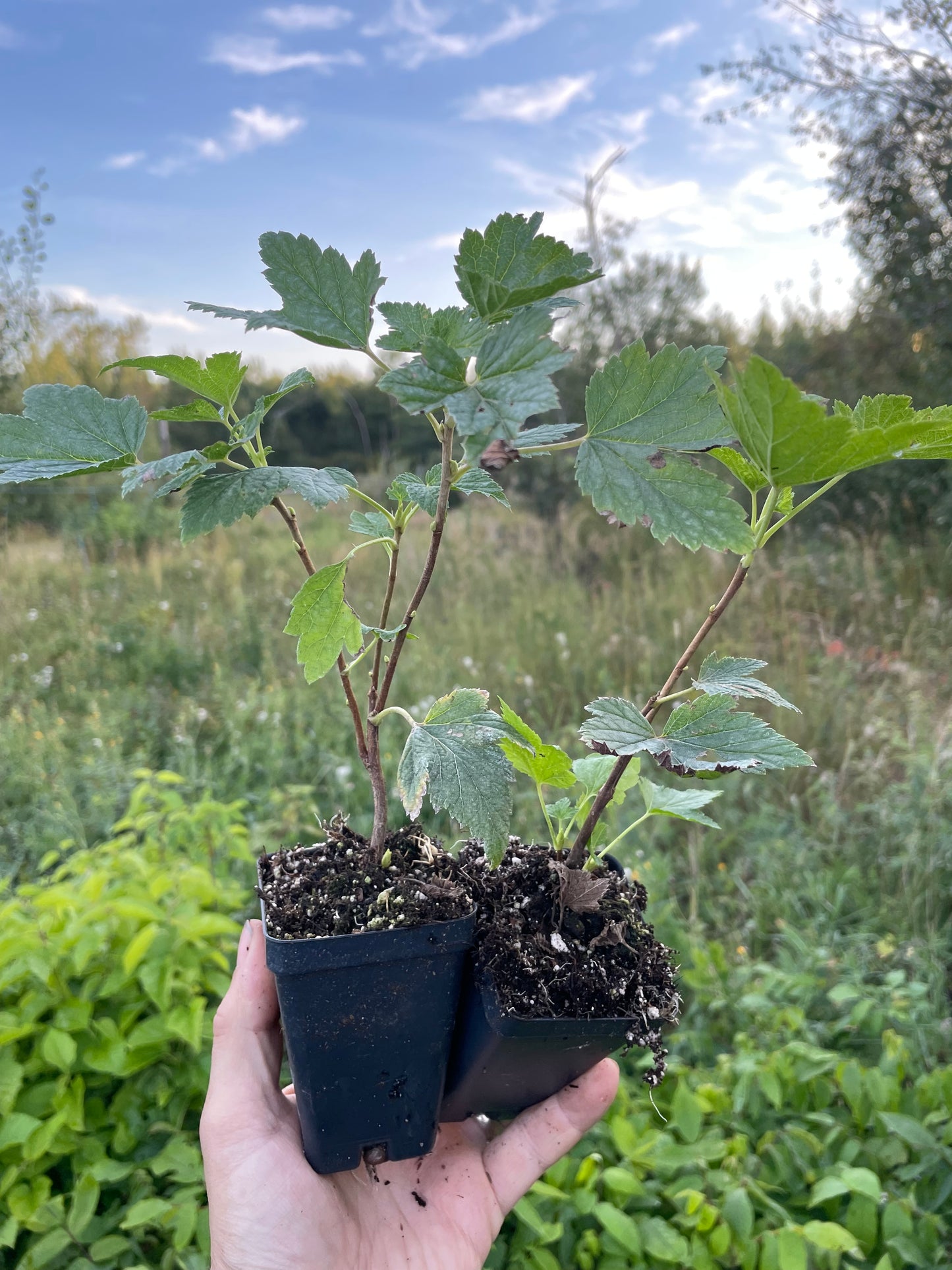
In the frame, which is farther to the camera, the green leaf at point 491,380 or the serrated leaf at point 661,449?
the serrated leaf at point 661,449

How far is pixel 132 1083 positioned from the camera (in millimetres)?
1607

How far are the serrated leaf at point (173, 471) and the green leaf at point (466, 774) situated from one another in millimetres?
283

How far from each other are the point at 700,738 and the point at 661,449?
0.26m

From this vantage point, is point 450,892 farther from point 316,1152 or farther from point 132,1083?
point 132,1083

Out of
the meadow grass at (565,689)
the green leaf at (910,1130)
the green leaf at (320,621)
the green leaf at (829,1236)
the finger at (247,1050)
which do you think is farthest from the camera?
the meadow grass at (565,689)

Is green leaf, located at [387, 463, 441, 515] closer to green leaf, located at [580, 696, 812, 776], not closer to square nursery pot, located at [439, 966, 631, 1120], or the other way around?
green leaf, located at [580, 696, 812, 776]

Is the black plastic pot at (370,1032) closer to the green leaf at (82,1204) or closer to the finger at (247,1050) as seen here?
the finger at (247,1050)

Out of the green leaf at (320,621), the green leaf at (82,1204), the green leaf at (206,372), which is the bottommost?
the green leaf at (82,1204)

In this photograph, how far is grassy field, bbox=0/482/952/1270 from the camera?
4.70 ft

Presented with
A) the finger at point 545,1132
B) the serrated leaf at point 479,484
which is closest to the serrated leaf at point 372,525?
the serrated leaf at point 479,484

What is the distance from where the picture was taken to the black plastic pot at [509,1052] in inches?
32.7

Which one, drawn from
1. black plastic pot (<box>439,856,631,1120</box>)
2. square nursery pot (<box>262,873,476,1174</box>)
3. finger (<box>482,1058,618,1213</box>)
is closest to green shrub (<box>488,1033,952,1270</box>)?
finger (<box>482,1058,618,1213</box>)

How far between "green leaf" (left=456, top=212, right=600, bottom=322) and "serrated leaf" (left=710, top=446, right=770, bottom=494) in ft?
0.66

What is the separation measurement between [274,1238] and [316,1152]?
10cm
